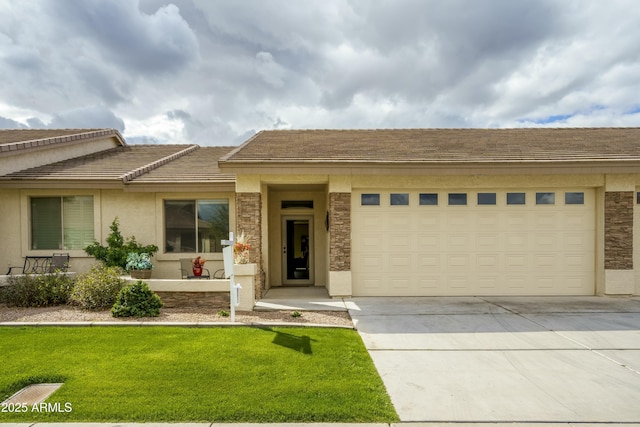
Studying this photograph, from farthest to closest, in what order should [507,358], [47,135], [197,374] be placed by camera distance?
[47,135] → [507,358] → [197,374]

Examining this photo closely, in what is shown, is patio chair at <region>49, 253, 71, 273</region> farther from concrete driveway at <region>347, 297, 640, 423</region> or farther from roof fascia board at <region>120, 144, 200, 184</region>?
concrete driveway at <region>347, 297, 640, 423</region>

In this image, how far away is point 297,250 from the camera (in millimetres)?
14125

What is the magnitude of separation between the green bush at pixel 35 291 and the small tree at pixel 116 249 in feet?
4.94

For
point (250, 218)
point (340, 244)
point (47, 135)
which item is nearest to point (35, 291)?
point (250, 218)

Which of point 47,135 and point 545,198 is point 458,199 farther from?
point 47,135

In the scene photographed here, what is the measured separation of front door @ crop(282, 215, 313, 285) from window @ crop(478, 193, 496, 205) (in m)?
5.50

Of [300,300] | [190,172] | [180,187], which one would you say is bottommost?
[300,300]

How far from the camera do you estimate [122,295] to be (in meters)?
8.95

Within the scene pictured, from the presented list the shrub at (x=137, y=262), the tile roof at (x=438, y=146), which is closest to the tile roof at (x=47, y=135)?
the shrub at (x=137, y=262)

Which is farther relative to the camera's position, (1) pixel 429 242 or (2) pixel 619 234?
(1) pixel 429 242

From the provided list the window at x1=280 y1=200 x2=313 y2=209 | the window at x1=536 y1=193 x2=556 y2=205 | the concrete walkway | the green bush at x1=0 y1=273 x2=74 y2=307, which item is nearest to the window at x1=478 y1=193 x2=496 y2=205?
the window at x1=536 y1=193 x2=556 y2=205

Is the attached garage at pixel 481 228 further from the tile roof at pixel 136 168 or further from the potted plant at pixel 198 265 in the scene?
the tile roof at pixel 136 168

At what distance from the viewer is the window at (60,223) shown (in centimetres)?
1262

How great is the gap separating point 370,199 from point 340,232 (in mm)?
1367
